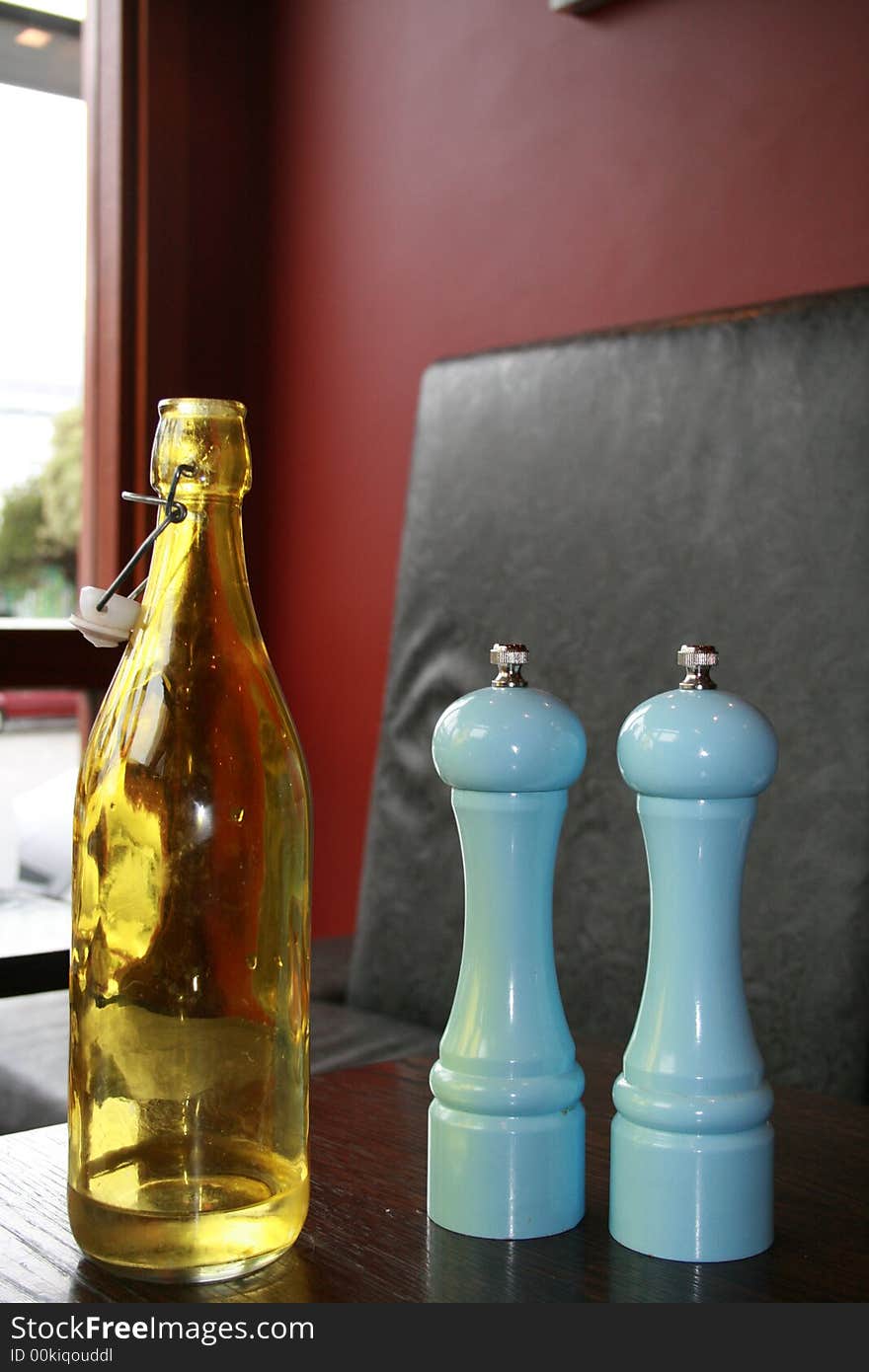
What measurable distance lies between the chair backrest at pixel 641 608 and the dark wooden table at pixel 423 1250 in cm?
53

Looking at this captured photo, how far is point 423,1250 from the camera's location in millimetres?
574

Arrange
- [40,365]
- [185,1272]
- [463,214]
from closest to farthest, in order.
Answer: [185,1272], [463,214], [40,365]

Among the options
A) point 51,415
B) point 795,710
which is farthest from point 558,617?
point 51,415

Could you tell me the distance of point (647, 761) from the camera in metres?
0.55

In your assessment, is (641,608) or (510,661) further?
(641,608)

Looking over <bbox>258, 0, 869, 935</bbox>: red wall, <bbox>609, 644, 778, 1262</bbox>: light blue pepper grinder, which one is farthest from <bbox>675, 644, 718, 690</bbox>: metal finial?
<bbox>258, 0, 869, 935</bbox>: red wall

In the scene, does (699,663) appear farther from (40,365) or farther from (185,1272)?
(40,365)

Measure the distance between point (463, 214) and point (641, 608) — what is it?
104 centimetres

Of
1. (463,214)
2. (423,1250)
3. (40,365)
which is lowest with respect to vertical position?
(423,1250)

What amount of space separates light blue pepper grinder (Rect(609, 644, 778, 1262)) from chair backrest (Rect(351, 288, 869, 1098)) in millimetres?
712

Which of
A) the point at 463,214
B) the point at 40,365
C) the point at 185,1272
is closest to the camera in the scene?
the point at 185,1272

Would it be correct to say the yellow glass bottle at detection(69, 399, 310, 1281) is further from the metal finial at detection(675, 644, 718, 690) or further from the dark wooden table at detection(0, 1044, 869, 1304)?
the metal finial at detection(675, 644, 718, 690)

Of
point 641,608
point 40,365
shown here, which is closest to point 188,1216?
point 641,608

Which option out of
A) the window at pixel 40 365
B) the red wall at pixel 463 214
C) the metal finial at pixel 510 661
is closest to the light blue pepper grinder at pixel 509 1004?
the metal finial at pixel 510 661
